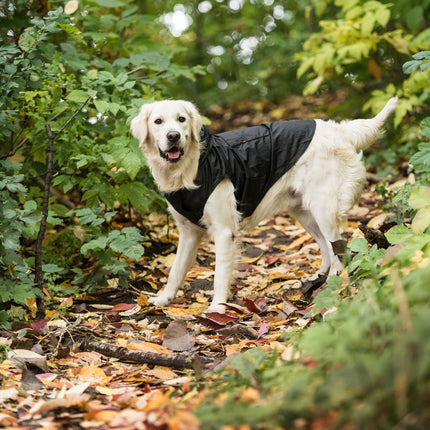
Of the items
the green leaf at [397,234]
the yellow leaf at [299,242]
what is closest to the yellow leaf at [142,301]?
the yellow leaf at [299,242]

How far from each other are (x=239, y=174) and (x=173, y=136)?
0.59 m

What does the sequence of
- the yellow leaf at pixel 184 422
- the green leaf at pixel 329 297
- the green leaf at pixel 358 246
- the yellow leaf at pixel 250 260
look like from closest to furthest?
the yellow leaf at pixel 184 422 < the green leaf at pixel 329 297 < the green leaf at pixel 358 246 < the yellow leaf at pixel 250 260

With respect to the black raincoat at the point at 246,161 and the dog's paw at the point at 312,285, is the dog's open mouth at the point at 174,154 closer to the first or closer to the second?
the black raincoat at the point at 246,161

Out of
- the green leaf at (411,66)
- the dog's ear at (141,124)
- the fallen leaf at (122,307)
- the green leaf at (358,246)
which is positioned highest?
the green leaf at (411,66)

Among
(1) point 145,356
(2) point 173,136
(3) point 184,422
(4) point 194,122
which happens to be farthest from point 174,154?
(3) point 184,422

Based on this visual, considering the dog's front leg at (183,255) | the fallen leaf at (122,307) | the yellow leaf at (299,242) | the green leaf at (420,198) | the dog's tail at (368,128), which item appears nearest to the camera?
the green leaf at (420,198)

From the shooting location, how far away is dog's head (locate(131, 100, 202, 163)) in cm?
370

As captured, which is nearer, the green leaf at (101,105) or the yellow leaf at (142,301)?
the green leaf at (101,105)

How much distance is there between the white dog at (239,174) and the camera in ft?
12.5

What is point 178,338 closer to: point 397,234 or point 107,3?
point 397,234

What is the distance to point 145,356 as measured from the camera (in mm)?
2797

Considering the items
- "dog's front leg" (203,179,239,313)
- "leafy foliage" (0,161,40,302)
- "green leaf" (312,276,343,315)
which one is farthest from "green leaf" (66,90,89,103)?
"green leaf" (312,276,343,315)

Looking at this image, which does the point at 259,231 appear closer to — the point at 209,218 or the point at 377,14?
the point at 209,218

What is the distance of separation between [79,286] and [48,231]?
2.94 ft
